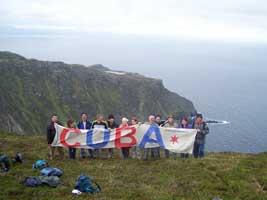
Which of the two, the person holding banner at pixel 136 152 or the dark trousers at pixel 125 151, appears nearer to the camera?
the person holding banner at pixel 136 152

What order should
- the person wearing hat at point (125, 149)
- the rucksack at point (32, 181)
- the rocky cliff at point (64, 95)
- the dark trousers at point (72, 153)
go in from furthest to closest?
the rocky cliff at point (64, 95) < the person wearing hat at point (125, 149) < the dark trousers at point (72, 153) < the rucksack at point (32, 181)

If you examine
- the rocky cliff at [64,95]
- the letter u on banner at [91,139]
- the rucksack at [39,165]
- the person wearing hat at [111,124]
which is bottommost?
the rocky cliff at [64,95]

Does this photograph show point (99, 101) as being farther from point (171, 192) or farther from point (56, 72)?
point (171, 192)

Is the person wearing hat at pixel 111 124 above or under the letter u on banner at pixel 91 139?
above

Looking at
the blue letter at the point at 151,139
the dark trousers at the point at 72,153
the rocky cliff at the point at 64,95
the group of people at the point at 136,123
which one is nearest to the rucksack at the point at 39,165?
the group of people at the point at 136,123

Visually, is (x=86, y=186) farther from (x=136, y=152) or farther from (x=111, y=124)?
(x=111, y=124)

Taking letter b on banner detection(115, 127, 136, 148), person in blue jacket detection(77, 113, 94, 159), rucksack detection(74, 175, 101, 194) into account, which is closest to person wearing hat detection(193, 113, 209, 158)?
letter b on banner detection(115, 127, 136, 148)

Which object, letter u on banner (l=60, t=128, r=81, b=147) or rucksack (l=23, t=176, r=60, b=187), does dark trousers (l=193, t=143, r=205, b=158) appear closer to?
letter u on banner (l=60, t=128, r=81, b=147)

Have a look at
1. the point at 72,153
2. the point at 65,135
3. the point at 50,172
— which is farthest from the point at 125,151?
the point at 50,172

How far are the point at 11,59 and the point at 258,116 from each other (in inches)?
4362

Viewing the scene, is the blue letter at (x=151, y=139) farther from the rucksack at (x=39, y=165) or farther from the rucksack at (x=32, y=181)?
the rucksack at (x=32, y=181)

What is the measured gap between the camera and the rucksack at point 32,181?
13.6 metres

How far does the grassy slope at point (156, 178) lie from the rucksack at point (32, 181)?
0.23 meters

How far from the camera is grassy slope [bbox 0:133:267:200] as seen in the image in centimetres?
1333
